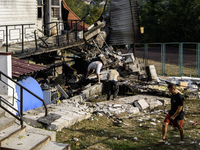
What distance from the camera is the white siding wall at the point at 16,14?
14.9m

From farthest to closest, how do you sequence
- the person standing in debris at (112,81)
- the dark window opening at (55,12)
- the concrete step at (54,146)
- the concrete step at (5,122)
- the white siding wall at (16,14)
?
the dark window opening at (55,12) < the white siding wall at (16,14) < the person standing in debris at (112,81) < the concrete step at (5,122) < the concrete step at (54,146)

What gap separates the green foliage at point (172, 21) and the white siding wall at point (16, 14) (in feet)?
83.7

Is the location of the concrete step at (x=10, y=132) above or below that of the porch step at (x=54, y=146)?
above

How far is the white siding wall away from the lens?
1493cm

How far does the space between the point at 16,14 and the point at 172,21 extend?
94.2 ft

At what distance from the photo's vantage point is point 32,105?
962cm

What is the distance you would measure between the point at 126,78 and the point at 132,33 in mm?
5840

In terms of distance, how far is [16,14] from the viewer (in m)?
15.8

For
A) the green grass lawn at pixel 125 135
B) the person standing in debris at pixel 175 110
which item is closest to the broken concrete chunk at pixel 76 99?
the green grass lawn at pixel 125 135

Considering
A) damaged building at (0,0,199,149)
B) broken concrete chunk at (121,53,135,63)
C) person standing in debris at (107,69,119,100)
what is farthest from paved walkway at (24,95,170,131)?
broken concrete chunk at (121,53,135,63)

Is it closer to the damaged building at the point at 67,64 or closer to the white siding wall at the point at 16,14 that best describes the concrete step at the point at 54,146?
the damaged building at the point at 67,64

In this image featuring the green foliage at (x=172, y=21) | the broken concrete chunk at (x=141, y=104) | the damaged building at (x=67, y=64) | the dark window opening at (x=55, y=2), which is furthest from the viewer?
the green foliage at (x=172, y=21)

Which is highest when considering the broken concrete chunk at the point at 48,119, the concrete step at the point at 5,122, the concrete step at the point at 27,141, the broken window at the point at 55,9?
the broken window at the point at 55,9

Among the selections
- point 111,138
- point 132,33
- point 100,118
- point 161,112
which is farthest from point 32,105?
point 132,33
